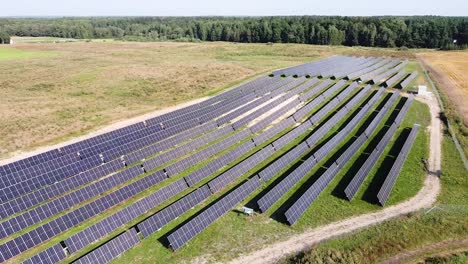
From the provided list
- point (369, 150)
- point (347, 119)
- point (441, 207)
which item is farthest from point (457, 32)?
point (441, 207)

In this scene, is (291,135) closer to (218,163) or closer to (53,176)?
(218,163)

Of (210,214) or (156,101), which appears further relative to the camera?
(156,101)

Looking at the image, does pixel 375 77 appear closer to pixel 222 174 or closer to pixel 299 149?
pixel 299 149

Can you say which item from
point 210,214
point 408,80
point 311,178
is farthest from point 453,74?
point 210,214

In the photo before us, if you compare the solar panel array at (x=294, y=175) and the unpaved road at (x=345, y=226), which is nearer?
the unpaved road at (x=345, y=226)

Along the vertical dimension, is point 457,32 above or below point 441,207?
above

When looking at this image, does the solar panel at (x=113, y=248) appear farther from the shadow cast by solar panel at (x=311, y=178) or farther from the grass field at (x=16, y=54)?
the grass field at (x=16, y=54)

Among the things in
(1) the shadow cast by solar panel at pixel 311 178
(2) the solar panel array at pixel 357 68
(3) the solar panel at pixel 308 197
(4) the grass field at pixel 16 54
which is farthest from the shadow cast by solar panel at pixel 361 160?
(4) the grass field at pixel 16 54
